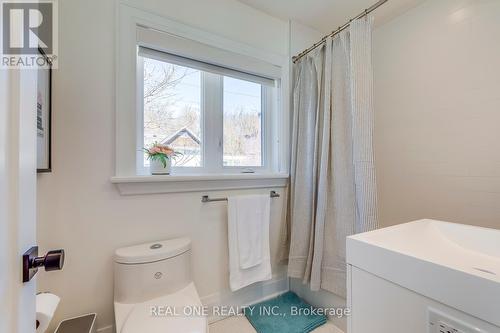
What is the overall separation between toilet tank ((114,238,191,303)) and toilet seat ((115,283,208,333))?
4cm

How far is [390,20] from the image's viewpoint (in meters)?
1.80

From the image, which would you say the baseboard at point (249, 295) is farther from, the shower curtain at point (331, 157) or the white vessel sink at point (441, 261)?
the white vessel sink at point (441, 261)

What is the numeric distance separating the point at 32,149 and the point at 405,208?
2084 millimetres

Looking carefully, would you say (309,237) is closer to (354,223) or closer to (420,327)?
(354,223)

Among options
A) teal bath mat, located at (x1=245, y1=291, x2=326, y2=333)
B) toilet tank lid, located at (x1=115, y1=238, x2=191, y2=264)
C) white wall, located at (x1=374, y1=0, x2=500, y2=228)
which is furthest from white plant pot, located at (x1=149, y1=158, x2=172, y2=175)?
white wall, located at (x1=374, y1=0, x2=500, y2=228)

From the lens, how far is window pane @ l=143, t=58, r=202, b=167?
148 cm

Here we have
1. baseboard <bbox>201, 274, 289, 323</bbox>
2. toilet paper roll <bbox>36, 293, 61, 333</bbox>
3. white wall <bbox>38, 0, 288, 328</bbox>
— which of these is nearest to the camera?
toilet paper roll <bbox>36, 293, 61, 333</bbox>

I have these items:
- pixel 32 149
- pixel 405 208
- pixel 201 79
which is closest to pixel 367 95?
pixel 405 208

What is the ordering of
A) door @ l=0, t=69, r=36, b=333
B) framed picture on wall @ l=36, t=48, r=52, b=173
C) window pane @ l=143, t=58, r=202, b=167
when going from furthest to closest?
window pane @ l=143, t=58, r=202, b=167
framed picture on wall @ l=36, t=48, r=52, b=173
door @ l=0, t=69, r=36, b=333

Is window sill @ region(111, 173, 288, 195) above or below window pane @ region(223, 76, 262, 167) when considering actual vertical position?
below

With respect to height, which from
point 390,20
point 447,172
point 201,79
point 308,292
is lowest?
point 308,292

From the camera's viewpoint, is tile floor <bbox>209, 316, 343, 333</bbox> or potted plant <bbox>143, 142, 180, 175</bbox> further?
tile floor <bbox>209, 316, 343, 333</bbox>

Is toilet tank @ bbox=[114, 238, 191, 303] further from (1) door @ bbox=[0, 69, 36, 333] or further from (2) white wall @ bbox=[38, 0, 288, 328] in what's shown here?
(1) door @ bbox=[0, 69, 36, 333]

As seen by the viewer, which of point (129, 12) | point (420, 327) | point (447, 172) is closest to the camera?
point (420, 327)
